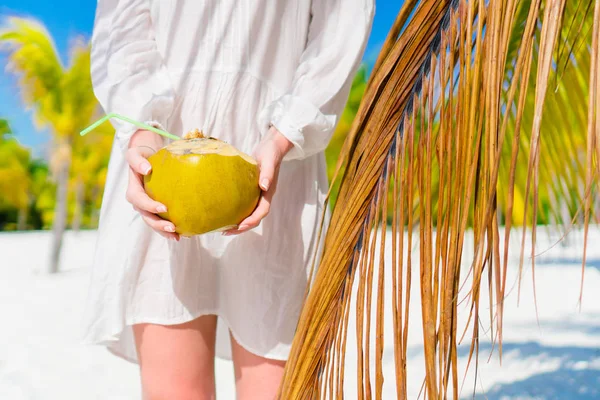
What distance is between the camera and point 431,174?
83 centimetres

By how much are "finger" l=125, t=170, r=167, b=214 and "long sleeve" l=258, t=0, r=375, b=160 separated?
0.25 metres

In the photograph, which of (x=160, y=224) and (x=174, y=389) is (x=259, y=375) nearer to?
(x=174, y=389)

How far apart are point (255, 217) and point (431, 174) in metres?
0.27

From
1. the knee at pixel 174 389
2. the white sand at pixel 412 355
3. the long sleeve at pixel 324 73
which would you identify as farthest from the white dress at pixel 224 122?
the white sand at pixel 412 355

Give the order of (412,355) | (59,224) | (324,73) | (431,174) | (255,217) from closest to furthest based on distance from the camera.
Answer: (431,174) < (255,217) < (324,73) < (412,355) < (59,224)

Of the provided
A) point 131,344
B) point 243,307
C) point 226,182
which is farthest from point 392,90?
point 131,344

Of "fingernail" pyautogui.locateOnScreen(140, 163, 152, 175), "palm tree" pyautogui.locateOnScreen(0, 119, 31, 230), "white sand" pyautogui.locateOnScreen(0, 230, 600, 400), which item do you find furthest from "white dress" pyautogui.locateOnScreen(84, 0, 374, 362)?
"palm tree" pyautogui.locateOnScreen(0, 119, 31, 230)

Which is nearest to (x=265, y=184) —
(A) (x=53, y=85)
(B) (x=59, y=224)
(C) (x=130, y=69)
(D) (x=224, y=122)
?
(D) (x=224, y=122)

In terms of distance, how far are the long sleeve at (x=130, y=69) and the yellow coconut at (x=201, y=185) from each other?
214 mm

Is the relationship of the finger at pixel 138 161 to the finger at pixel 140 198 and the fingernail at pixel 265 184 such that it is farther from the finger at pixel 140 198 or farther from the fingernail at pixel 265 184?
the fingernail at pixel 265 184

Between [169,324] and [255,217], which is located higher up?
[255,217]

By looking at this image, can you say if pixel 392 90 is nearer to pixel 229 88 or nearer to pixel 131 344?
pixel 229 88

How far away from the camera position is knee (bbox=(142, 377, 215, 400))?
1139 millimetres

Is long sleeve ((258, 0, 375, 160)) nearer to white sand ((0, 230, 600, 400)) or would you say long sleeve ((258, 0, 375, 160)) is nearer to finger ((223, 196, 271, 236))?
finger ((223, 196, 271, 236))
